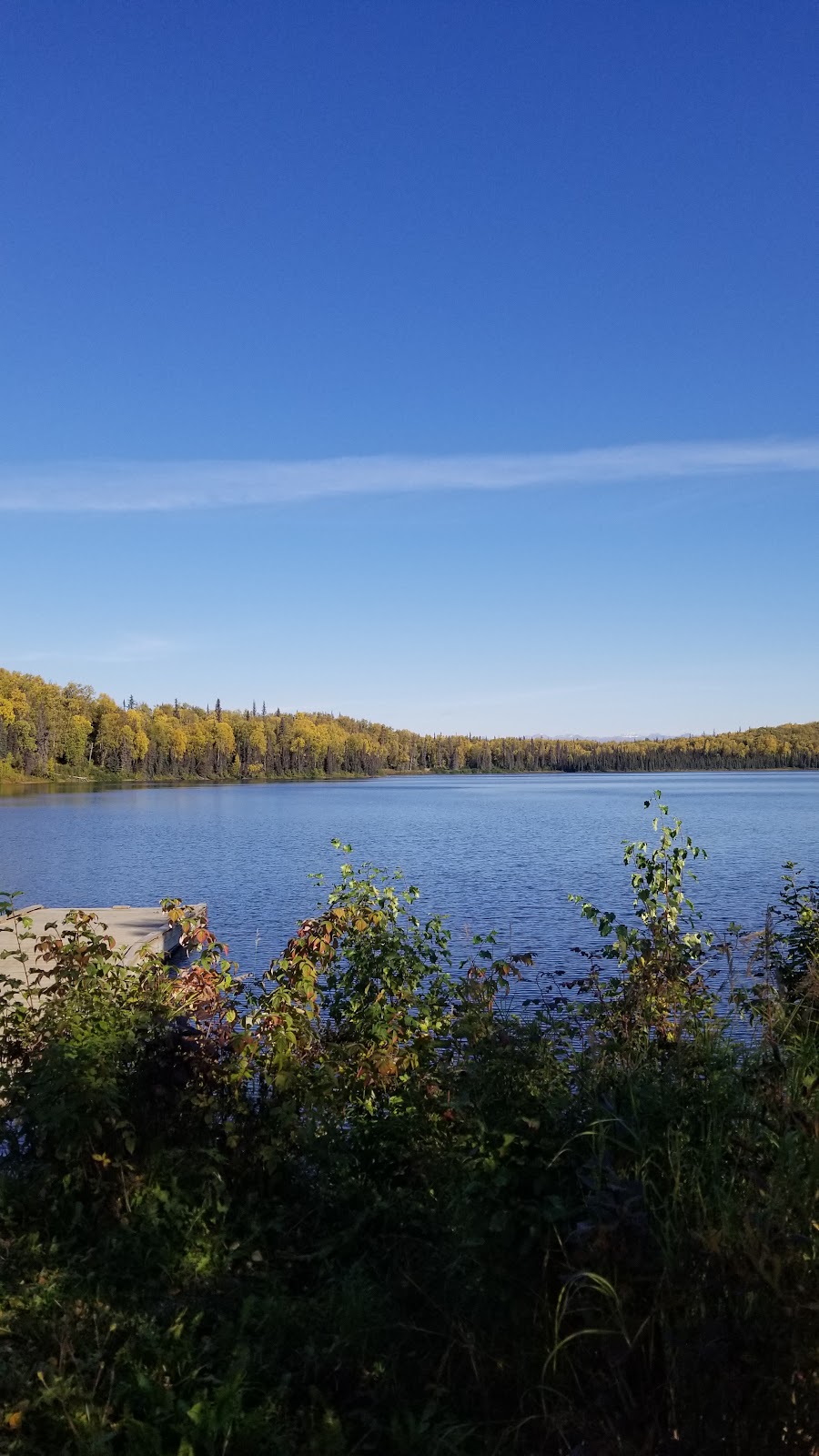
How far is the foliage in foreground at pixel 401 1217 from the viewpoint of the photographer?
2.77 metres

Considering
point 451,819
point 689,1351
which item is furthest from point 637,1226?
point 451,819

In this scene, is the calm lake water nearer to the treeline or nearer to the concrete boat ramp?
the concrete boat ramp

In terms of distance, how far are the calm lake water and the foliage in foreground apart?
203 inches

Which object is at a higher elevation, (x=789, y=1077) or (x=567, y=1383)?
(x=789, y=1077)

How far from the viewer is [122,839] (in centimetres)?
4709

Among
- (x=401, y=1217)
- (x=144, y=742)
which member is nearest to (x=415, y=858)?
(x=401, y=1217)

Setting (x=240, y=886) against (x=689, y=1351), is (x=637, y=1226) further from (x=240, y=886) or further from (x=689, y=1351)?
(x=240, y=886)

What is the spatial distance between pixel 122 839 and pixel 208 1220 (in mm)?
44219

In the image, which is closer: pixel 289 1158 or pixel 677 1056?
pixel 677 1056

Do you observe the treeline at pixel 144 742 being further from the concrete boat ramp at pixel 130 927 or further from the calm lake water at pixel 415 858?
the concrete boat ramp at pixel 130 927

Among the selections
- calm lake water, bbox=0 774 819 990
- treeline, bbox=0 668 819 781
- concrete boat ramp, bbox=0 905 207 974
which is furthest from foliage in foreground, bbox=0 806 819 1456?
treeline, bbox=0 668 819 781

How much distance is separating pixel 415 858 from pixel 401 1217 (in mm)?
30340

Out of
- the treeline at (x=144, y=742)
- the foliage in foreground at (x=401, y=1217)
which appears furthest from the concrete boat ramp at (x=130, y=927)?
the treeline at (x=144, y=742)

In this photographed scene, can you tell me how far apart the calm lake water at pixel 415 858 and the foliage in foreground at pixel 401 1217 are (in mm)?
5150
